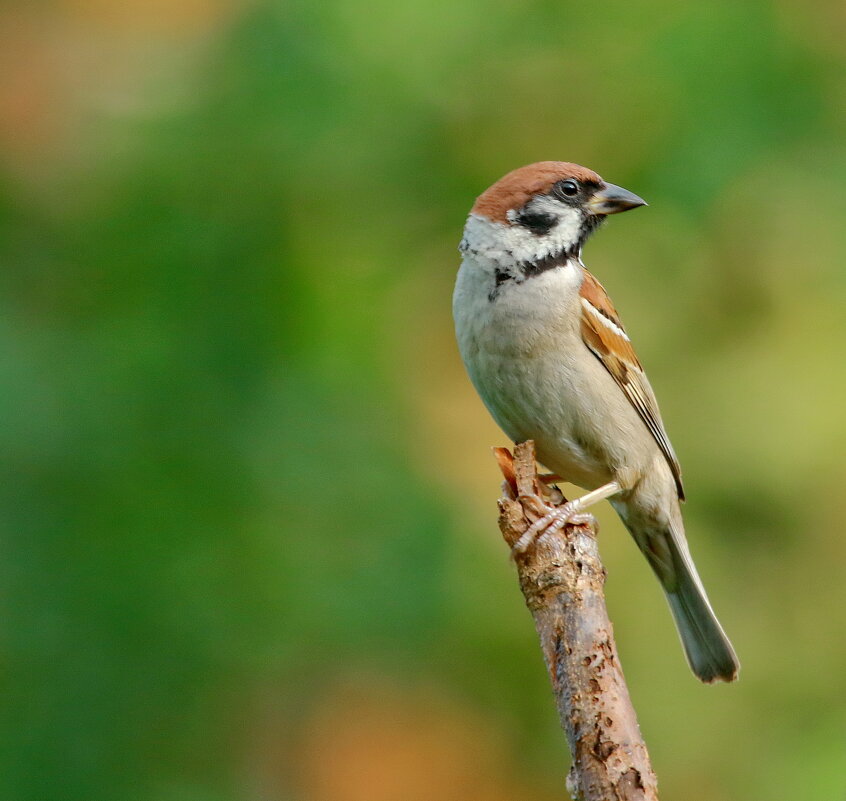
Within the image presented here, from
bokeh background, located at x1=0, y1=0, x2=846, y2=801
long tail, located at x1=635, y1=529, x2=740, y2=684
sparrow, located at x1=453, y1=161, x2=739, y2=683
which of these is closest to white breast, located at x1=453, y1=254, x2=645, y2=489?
sparrow, located at x1=453, y1=161, x2=739, y2=683

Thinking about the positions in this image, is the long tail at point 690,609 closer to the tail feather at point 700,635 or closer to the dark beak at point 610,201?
the tail feather at point 700,635

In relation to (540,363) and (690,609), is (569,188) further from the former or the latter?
(690,609)

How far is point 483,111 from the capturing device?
5258 mm

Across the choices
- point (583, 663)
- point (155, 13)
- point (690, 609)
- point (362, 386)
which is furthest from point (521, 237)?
point (155, 13)

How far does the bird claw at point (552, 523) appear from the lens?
2.74 m

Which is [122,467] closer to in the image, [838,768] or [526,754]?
[526,754]

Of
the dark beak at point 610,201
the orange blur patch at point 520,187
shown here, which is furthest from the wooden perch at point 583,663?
the dark beak at point 610,201

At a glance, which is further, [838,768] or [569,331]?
[838,768]

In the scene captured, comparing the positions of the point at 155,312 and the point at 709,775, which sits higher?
the point at 155,312

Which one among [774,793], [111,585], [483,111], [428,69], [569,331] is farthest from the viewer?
[483,111]

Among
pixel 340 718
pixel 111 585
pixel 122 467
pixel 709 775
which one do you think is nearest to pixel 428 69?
pixel 122 467

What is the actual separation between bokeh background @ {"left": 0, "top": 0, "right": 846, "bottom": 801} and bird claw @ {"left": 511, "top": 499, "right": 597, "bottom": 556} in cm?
154

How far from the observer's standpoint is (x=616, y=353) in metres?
3.90

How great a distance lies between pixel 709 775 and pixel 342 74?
10.7ft
